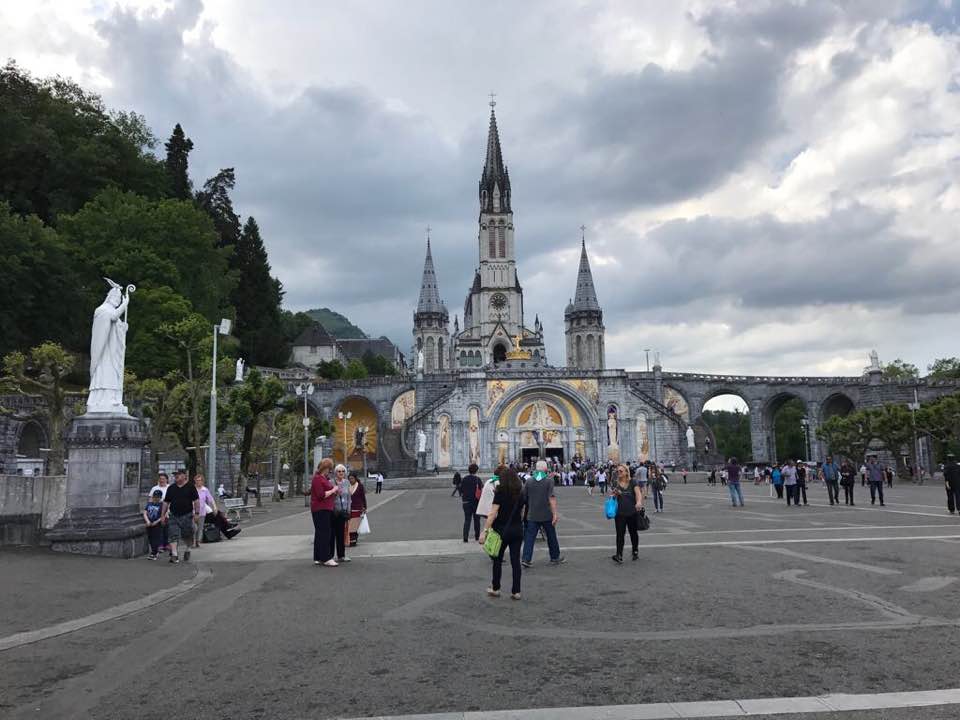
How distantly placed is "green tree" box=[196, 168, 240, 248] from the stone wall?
55.8 metres

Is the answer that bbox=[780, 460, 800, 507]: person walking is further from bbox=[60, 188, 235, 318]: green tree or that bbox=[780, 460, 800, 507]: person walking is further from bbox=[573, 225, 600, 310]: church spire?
bbox=[573, 225, 600, 310]: church spire

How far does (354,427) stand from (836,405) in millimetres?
42926

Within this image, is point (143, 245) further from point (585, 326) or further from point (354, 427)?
point (585, 326)

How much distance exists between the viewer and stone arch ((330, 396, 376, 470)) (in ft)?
194

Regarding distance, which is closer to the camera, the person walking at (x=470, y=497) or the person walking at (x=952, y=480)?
the person walking at (x=470, y=497)

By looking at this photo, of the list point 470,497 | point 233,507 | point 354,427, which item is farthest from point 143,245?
point 470,497

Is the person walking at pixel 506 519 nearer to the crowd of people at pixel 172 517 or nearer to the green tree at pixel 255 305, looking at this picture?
the crowd of people at pixel 172 517

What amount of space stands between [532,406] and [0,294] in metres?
36.0

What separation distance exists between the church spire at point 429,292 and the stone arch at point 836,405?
180ft

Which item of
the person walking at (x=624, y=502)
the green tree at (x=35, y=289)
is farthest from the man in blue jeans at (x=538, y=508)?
the green tree at (x=35, y=289)

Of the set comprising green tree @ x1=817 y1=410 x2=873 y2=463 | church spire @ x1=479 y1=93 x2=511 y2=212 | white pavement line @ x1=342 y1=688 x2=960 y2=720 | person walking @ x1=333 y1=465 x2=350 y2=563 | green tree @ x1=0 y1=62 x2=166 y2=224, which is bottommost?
white pavement line @ x1=342 y1=688 x2=960 y2=720

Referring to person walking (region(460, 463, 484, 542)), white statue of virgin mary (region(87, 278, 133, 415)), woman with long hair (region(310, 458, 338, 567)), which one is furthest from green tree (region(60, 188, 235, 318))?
woman with long hair (region(310, 458, 338, 567))

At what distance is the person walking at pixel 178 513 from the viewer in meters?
10.6

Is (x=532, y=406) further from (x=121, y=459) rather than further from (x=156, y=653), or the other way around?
(x=156, y=653)
